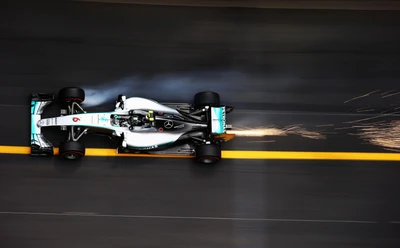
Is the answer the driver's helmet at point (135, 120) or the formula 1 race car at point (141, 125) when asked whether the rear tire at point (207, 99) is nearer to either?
the formula 1 race car at point (141, 125)

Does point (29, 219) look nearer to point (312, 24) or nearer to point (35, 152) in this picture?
point (35, 152)

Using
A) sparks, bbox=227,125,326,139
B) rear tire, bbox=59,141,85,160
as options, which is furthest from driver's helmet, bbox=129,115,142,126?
sparks, bbox=227,125,326,139

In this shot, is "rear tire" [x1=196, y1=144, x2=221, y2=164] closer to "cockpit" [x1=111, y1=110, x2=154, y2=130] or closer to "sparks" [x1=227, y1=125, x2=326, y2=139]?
"sparks" [x1=227, y1=125, x2=326, y2=139]

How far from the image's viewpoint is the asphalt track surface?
4785 millimetres

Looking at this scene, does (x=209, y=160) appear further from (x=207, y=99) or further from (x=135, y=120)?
(x=135, y=120)

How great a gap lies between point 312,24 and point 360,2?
0.75 m

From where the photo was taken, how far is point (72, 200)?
480cm

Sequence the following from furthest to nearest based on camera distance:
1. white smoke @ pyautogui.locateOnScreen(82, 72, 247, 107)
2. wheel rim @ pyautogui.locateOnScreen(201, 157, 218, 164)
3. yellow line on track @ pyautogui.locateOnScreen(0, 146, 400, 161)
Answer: white smoke @ pyautogui.locateOnScreen(82, 72, 247, 107), yellow line on track @ pyautogui.locateOnScreen(0, 146, 400, 161), wheel rim @ pyautogui.locateOnScreen(201, 157, 218, 164)

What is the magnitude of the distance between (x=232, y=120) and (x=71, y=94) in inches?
80.7

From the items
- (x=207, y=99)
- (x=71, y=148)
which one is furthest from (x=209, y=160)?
(x=71, y=148)

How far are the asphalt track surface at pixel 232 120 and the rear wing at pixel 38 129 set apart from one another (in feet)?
0.59

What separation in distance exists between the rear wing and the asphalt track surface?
18cm

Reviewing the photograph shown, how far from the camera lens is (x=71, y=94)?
4645 millimetres

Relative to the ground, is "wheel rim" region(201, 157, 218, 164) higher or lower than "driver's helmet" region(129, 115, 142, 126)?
lower
